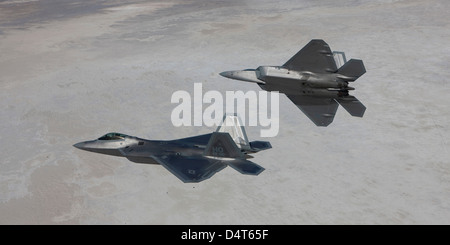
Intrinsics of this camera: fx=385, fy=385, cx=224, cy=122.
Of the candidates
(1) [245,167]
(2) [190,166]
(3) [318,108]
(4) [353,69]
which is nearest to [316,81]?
(3) [318,108]

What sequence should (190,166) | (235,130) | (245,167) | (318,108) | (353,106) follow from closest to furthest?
(245,167) → (190,166) → (235,130) → (353,106) → (318,108)

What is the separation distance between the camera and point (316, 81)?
30969 mm

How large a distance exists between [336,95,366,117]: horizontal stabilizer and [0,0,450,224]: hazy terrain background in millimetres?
1748

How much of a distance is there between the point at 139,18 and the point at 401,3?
156 feet

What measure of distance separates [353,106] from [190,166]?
46.1 ft

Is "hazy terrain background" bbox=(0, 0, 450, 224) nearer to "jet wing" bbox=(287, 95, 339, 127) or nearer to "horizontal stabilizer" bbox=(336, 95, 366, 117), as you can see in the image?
"jet wing" bbox=(287, 95, 339, 127)

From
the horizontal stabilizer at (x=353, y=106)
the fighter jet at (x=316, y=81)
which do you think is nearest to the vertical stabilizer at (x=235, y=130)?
the fighter jet at (x=316, y=81)

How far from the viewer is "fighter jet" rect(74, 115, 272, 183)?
2396 cm

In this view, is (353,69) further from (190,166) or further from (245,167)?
(190,166)

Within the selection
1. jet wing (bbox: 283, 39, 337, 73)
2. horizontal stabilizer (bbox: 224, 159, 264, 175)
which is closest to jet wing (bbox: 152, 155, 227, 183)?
horizontal stabilizer (bbox: 224, 159, 264, 175)

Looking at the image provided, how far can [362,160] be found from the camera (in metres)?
26.7

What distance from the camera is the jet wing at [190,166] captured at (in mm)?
23380

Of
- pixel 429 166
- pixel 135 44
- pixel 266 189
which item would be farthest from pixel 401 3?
pixel 266 189

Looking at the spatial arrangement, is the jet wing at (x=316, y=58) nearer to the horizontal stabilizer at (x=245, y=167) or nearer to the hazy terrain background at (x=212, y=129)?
the hazy terrain background at (x=212, y=129)
